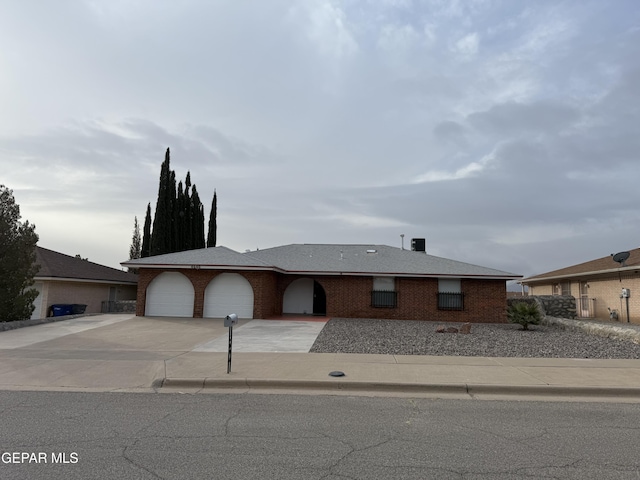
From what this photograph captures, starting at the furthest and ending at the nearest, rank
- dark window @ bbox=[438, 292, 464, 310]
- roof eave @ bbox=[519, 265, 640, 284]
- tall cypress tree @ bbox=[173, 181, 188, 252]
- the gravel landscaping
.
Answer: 1. tall cypress tree @ bbox=[173, 181, 188, 252]
2. dark window @ bbox=[438, 292, 464, 310]
3. roof eave @ bbox=[519, 265, 640, 284]
4. the gravel landscaping

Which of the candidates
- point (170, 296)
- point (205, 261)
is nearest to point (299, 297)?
point (205, 261)

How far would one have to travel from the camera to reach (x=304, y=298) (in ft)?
79.3

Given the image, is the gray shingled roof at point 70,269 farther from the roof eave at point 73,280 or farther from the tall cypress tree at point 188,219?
the tall cypress tree at point 188,219

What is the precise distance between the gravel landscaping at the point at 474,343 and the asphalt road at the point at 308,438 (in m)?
4.56

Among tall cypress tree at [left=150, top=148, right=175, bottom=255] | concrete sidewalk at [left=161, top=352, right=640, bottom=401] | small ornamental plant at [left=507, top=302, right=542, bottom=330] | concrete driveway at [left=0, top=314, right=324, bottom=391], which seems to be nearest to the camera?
concrete sidewalk at [left=161, top=352, right=640, bottom=401]

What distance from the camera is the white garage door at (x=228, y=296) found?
20453 millimetres

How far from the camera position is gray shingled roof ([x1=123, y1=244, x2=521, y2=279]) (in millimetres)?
20547

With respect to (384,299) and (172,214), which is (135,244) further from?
(384,299)

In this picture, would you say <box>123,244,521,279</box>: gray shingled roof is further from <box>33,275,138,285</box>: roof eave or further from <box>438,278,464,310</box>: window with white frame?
<box>33,275,138,285</box>: roof eave

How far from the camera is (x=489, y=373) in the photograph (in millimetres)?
8688

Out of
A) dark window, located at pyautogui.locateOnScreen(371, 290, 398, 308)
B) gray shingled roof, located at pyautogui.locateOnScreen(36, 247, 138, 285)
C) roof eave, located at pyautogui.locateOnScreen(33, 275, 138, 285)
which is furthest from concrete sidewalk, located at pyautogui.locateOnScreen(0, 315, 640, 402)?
gray shingled roof, located at pyautogui.locateOnScreen(36, 247, 138, 285)

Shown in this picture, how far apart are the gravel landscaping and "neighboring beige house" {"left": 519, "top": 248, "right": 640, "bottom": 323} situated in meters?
6.69

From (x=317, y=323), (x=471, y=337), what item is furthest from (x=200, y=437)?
(x=317, y=323)

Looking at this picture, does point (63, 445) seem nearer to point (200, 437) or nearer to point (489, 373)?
point (200, 437)
